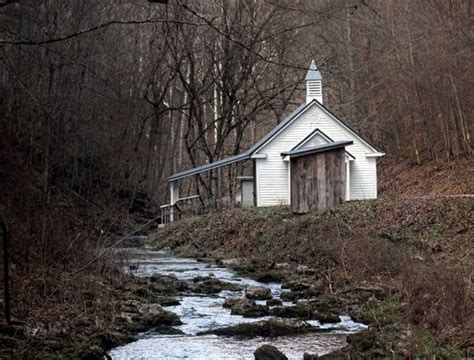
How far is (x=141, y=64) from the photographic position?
47062mm

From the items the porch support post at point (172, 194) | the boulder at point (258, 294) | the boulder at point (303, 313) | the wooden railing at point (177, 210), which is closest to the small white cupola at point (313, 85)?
the wooden railing at point (177, 210)

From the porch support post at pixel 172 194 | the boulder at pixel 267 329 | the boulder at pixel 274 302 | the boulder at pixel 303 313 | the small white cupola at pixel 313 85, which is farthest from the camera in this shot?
the porch support post at pixel 172 194

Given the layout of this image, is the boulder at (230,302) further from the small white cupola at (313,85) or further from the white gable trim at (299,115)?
the small white cupola at (313,85)

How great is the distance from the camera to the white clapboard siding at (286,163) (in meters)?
36.0

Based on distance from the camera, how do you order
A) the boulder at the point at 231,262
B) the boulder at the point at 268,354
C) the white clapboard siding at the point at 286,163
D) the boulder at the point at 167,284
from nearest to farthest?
the boulder at the point at 268,354 → the boulder at the point at 167,284 → the boulder at the point at 231,262 → the white clapboard siding at the point at 286,163

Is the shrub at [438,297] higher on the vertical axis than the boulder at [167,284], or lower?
higher

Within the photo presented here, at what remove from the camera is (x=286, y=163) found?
36312 mm

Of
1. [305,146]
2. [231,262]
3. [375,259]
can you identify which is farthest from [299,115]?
[375,259]

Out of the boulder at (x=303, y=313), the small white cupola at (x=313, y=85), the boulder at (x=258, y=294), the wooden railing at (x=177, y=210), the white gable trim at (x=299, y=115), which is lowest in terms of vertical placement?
the boulder at (x=303, y=313)

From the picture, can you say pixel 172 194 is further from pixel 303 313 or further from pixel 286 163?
pixel 303 313

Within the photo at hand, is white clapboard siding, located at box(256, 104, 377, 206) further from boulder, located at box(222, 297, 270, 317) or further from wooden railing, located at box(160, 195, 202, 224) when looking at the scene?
boulder, located at box(222, 297, 270, 317)

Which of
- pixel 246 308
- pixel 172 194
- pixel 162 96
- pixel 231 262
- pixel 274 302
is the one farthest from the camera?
pixel 162 96

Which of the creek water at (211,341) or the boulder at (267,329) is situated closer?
the creek water at (211,341)

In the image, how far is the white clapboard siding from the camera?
118 ft
